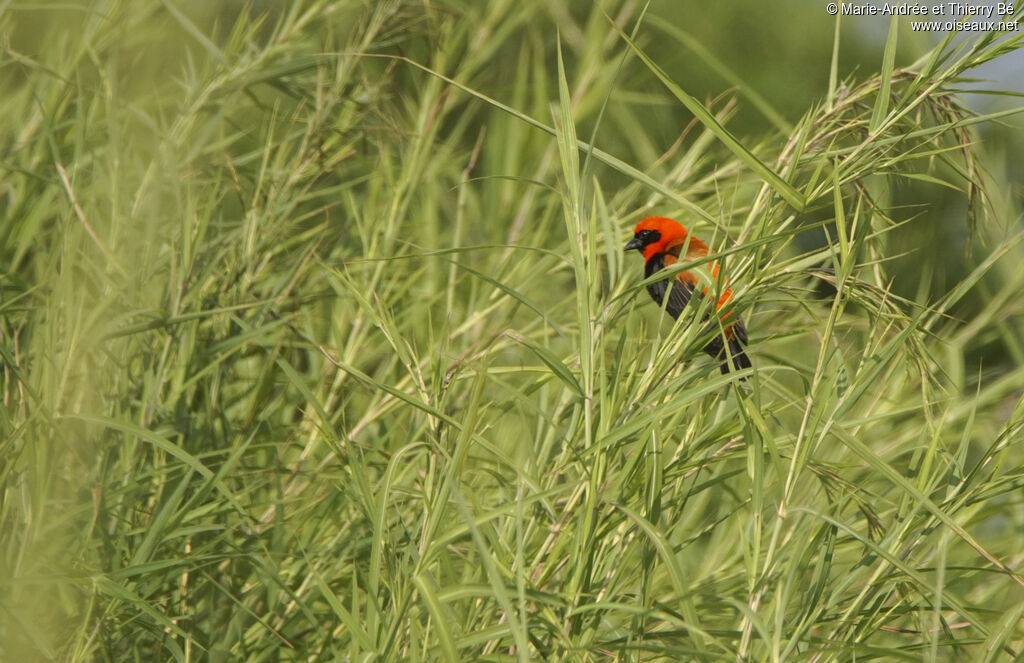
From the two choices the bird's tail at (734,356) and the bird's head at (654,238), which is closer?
the bird's tail at (734,356)

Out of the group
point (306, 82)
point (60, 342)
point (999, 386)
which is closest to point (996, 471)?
point (999, 386)

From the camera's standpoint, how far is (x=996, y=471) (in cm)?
84

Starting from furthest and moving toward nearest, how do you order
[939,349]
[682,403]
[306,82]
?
[939,349], [306,82], [682,403]

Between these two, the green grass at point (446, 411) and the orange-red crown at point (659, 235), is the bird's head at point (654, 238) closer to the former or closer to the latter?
the orange-red crown at point (659, 235)

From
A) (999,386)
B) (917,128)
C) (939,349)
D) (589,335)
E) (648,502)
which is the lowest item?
(939,349)

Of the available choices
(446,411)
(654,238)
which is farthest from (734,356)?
(654,238)

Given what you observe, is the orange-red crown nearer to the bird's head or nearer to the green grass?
the bird's head

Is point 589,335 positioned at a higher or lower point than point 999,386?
higher

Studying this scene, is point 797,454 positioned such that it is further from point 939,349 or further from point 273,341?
point 939,349

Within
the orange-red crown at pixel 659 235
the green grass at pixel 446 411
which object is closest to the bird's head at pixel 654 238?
the orange-red crown at pixel 659 235

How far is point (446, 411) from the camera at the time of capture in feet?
3.98

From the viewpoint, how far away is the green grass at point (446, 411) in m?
0.77

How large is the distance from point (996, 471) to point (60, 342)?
894 millimetres

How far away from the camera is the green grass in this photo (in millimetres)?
766
